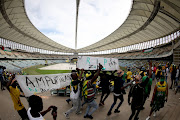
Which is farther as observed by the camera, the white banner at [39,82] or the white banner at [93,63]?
the white banner at [93,63]

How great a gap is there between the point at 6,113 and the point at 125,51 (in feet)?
174

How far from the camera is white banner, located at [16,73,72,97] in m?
2.97

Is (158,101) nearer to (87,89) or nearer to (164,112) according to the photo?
(164,112)

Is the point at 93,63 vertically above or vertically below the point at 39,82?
above

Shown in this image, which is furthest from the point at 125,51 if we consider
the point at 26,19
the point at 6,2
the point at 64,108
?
the point at 64,108

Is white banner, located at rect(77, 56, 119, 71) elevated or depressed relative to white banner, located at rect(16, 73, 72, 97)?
elevated

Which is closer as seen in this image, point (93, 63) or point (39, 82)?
point (39, 82)

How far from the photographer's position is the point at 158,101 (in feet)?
11.6

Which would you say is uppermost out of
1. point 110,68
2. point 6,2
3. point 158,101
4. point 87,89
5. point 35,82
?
point 6,2

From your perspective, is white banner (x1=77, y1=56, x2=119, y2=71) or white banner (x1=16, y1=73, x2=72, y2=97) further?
white banner (x1=77, y1=56, x2=119, y2=71)

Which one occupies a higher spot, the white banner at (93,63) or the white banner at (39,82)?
the white banner at (93,63)

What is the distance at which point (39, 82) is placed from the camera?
3455 mm

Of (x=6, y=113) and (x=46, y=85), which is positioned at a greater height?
(x=46, y=85)

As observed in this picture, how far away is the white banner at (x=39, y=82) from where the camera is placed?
9.74 feet
